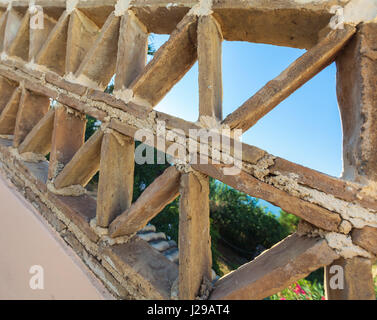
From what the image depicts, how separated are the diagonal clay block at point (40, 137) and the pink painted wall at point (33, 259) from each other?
0.33 m

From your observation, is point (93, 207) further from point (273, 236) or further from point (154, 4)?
point (273, 236)

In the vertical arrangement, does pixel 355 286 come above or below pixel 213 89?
below

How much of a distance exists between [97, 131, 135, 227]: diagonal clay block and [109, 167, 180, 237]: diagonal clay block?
0.09m

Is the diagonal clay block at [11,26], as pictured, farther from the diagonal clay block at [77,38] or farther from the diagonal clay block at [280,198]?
the diagonal clay block at [280,198]

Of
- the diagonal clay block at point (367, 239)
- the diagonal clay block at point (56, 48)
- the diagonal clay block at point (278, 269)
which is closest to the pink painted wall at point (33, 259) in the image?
the diagonal clay block at point (278, 269)

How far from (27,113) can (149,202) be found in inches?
56.0

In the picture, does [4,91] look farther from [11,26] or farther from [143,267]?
[143,267]

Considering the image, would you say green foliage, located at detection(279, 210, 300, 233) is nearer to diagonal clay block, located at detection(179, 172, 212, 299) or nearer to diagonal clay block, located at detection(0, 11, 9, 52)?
diagonal clay block, located at detection(179, 172, 212, 299)

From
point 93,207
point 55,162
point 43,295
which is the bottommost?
point 43,295

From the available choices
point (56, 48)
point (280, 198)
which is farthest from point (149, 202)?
point (56, 48)

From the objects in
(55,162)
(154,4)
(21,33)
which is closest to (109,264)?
(55,162)

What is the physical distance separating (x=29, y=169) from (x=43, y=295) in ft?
2.75

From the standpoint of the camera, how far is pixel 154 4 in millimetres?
1135

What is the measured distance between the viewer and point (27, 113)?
1831 mm
